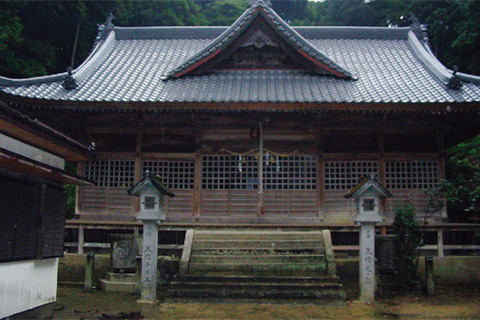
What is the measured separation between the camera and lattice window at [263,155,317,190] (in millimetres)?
13781

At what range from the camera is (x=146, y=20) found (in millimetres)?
31531

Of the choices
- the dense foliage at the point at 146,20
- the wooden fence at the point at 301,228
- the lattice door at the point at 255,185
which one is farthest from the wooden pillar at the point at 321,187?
the dense foliage at the point at 146,20

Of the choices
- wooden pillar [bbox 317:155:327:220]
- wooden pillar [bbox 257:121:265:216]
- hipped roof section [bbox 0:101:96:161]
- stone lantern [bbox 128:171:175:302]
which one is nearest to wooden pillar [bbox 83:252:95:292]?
stone lantern [bbox 128:171:175:302]

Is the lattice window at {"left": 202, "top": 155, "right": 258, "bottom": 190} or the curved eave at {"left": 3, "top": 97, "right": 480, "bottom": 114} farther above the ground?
the curved eave at {"left": 3, "top": 97, "right": 480, "bottom": 114}

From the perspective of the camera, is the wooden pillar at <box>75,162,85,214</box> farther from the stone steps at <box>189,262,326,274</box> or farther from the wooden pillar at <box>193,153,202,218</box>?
the stone steps at <box>189,262,326,274</box>

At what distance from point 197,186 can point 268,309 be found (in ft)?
19.0

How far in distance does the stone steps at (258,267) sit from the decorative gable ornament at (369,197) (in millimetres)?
1525

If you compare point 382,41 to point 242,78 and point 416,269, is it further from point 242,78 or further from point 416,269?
point 416,269

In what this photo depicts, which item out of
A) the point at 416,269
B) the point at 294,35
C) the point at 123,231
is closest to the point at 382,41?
the point at 294,35

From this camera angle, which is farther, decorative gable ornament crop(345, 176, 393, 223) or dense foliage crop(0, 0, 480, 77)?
dense foliage crop(0, 0, 480, 77)

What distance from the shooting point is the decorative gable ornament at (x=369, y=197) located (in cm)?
962

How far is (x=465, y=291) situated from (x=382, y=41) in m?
12.0

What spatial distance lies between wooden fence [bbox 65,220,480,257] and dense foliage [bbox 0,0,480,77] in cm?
1097

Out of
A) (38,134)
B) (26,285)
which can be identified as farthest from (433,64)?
(26,285)
